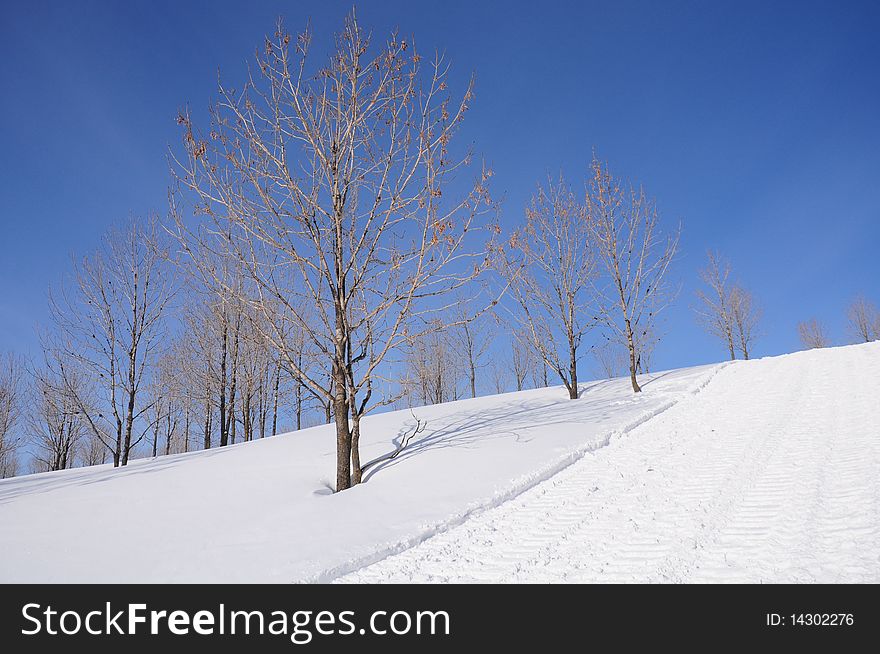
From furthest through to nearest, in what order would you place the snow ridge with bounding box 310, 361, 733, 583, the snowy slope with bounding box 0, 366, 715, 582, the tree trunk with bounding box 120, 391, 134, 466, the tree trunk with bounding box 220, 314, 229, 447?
the tree trunk with bounding box 220, 314, 229, 447 < the tree trunk with bounding box 120, 391, 134, 466 < the snowy slope with bounding box 0, 366, 715, 582 < the snow ridge with bounding box 310, 361, 733, 583

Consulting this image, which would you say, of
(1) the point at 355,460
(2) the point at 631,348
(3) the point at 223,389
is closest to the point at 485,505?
(1) the point at 355,460

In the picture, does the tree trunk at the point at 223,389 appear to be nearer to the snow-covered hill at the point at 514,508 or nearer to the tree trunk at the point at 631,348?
the snow-covered hill at the point at 514,508

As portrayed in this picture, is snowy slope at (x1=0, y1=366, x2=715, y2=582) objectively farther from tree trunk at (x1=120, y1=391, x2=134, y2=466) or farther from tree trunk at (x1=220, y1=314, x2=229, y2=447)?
tree trunk at (x1=220, y1=314, x2=229, y2=447)

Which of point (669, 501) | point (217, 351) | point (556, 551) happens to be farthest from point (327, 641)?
point (217, 351)

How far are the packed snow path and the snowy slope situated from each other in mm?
421

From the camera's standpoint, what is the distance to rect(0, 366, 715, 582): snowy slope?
3877 mm

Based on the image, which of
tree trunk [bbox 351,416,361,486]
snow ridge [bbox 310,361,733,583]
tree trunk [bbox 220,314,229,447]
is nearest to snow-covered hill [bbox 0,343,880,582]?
snow ridge [bbox 310,361,733,583]

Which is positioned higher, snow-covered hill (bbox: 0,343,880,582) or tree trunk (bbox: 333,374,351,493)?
tree trunk (bbox: 333,374,351,493)

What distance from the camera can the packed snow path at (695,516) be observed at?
3.17m

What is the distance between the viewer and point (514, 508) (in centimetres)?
494

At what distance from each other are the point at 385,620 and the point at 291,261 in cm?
522

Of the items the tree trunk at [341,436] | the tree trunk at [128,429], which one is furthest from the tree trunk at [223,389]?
the tree trunk at [341,436]

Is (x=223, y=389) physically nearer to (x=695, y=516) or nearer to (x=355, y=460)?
(x=355, y=460)

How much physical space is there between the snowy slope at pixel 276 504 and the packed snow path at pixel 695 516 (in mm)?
421
